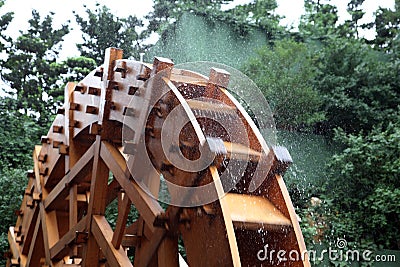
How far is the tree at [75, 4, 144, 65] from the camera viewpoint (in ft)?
41.3

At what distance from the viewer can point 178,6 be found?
35.5 ft

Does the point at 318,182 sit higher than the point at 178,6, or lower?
lower

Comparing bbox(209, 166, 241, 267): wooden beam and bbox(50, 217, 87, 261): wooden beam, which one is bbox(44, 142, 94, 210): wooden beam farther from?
bbox(209, 166, 241, 267): wooden beam

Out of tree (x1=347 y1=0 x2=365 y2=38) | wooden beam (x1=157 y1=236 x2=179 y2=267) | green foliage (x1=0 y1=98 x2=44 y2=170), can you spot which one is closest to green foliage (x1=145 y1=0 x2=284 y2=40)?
tree (x1=347 y1=0 x2=365 y2=38)

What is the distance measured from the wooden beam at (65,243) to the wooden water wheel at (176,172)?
1 centimetres

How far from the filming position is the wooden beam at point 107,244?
3.62 metres

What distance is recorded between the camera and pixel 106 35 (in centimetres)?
1261

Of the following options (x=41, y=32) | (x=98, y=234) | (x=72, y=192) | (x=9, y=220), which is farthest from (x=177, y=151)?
(x=41, y=32)

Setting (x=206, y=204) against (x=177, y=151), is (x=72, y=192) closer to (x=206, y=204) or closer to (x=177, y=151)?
(x=177, y=151)

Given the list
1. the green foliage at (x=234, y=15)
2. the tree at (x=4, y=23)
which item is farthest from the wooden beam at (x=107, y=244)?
the tree at (x=4, y=23)

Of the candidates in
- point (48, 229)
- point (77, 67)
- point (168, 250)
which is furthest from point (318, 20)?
point (168, 250)

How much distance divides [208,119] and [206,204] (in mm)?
662

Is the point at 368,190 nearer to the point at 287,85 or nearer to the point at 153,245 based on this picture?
the point at 287,85

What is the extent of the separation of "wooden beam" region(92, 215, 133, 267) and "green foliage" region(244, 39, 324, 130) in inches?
225
